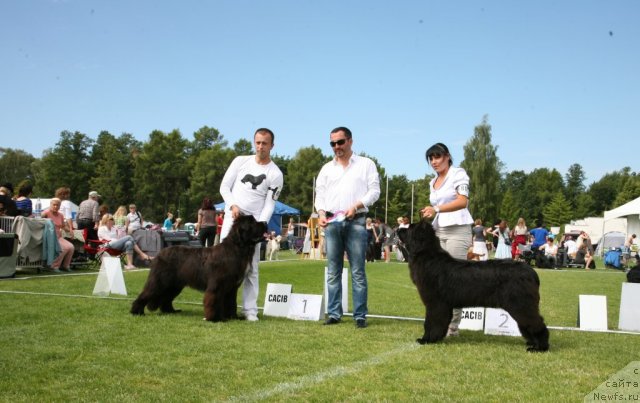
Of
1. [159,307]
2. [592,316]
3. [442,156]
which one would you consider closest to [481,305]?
[442,156]

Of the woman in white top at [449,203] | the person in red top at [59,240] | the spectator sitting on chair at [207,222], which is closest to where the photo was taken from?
the woman in white top at [449,203]

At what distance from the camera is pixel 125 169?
6375 centimetres

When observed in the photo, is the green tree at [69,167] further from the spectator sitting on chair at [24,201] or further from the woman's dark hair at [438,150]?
the woman's dark hair at [438,150]

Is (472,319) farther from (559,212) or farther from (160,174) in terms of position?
(559,212)

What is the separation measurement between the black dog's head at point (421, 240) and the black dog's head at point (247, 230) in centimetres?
172

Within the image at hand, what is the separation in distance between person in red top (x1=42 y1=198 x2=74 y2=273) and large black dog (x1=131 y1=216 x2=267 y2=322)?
6978mm

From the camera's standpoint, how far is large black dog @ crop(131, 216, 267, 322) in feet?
20.3

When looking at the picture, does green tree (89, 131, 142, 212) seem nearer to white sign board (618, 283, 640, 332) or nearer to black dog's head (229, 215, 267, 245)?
black dog's head (229, 215, 267, 245)

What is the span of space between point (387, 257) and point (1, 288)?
52.2 ft

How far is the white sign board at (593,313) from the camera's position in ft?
20.6

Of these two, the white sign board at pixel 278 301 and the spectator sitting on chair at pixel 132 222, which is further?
the spectator sitting on chair at pixel 132 222

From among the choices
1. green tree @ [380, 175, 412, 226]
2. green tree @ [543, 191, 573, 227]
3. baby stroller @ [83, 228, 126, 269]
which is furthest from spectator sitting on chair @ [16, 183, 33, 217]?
green tree @ [543, 191, 573, 227]

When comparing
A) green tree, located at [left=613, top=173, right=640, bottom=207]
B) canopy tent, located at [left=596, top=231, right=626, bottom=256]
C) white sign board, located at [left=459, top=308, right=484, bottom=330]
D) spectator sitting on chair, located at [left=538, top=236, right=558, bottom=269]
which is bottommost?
white sign board, located at [left=459, top=308, right=484, bottom=330]

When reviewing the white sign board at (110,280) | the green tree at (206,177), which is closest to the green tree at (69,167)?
the green tree at (206,177)
